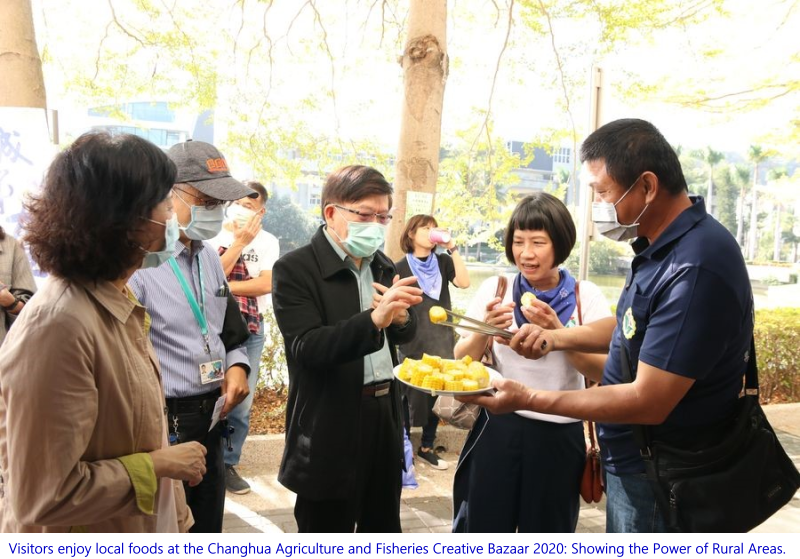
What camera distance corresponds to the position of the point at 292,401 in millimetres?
2773

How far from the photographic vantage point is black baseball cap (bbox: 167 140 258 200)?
2744 millimetres

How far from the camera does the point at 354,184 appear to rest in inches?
110

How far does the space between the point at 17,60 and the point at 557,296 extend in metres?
4.05

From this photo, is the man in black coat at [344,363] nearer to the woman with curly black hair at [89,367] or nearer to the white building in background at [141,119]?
the woman with curly black hair at [89,367]

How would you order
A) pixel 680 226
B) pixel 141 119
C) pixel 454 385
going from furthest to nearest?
pixel 141 119, pixel 454 385, pixel 680 226

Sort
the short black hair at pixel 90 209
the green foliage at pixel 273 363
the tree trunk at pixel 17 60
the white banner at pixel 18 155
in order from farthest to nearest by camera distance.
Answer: the green foliage at pixel 273 363 → the tree trunk at pixel 17 60 → the white banner at pixel 18 155 → the short black hair at pixel 90 209

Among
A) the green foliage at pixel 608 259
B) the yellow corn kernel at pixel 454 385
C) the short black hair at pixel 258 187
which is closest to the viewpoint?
the yellow corn kernel at pixel 454 385

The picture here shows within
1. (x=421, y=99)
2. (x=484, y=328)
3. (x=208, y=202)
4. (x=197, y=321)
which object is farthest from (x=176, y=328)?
(x=421, y=99)

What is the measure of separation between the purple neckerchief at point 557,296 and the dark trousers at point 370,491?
736mm

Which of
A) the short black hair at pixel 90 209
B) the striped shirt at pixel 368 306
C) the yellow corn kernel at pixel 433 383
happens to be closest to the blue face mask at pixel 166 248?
the short black hair at pixel 90 209

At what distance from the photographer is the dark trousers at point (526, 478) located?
2621 millimetres

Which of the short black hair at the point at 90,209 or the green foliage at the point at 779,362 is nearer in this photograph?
the short black hair at the point at 90,209

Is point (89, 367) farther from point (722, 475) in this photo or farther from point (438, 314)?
point (722, 475)
